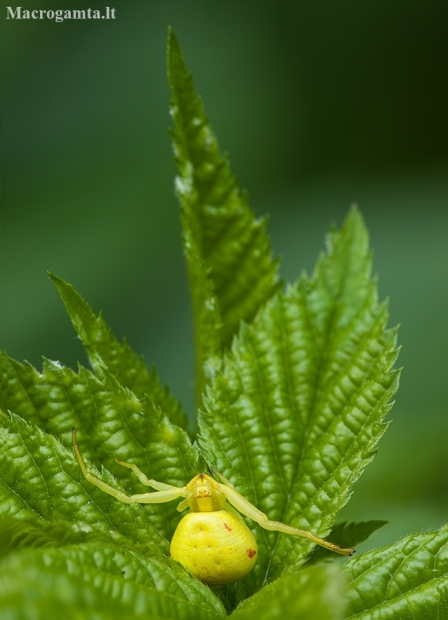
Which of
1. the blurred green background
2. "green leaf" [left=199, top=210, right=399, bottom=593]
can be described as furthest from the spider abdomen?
the blurred green background

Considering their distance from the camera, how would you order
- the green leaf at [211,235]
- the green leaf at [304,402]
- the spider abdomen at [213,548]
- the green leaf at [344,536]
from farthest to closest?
the green leaf at [211,235], the green leaf at [344,536], the green leaf at [304,402], the spider abdomen at [213,548]

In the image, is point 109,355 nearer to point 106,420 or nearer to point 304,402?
point 106,420

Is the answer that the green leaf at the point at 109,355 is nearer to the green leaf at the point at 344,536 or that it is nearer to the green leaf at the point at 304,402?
the green leaf at the point at 304,402

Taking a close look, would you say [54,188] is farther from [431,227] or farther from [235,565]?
[235,565]

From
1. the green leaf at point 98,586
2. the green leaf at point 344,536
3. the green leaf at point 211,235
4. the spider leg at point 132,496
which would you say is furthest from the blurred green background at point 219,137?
the green leaf at point 98,586

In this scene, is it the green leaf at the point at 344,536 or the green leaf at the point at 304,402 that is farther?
the green leaf at the point at 344,536

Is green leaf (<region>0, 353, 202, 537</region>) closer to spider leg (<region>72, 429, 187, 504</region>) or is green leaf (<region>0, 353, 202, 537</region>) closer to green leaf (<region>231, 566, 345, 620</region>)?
spider leg (<region>72, 429, 187, 504</region>)
